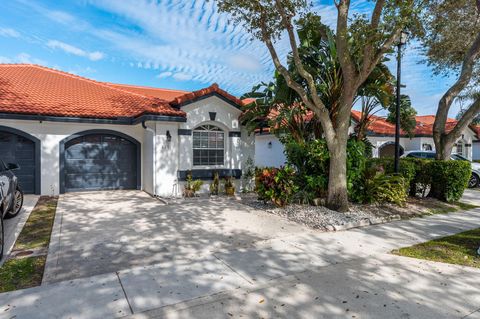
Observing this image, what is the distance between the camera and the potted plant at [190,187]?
36.2ft

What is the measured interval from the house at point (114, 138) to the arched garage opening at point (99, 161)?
35 mm

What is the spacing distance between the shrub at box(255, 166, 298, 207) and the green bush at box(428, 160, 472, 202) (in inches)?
224

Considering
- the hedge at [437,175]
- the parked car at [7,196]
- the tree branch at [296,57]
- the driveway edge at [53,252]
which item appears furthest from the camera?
the hedge at [437,175]

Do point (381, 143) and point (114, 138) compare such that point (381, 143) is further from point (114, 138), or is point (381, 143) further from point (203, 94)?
point (114, 138)

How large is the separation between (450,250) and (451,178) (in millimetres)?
5906

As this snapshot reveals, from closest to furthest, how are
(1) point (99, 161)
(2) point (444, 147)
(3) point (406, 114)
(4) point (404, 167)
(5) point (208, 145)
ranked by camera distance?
(4) point (404, 167) < (2) point (444, 147) < (5) point (208, 145) < (1) point (99, 161) < (3) point (406, 114)

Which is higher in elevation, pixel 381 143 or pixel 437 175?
pixel 381 143

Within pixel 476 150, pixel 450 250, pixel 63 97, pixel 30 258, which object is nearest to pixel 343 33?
pixel 450 250

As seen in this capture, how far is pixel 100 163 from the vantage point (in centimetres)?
1226

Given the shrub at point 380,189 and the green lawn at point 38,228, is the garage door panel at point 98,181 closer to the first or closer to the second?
the green lawn at point 38,228

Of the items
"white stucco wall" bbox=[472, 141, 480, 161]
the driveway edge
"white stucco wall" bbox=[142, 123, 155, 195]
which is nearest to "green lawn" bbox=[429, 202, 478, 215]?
"white stucco wall" bbox=[142, 123, 155, 195]

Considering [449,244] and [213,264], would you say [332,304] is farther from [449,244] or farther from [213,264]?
[449,244]

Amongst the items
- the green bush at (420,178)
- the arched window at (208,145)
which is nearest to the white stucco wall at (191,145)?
the arched window at (208,145)

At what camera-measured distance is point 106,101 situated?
43.2 feet
